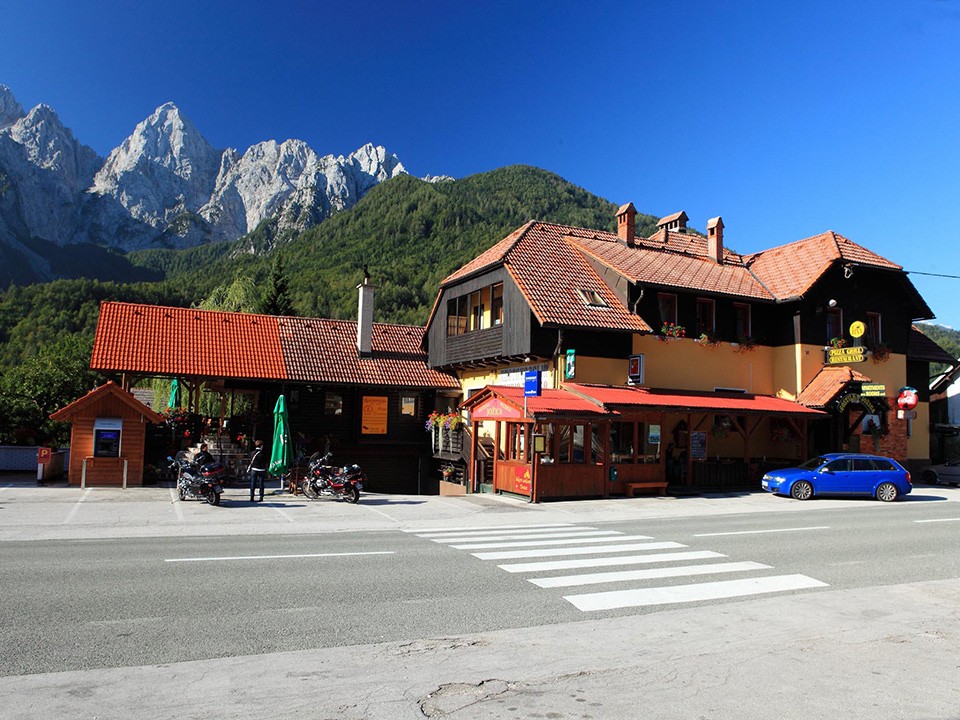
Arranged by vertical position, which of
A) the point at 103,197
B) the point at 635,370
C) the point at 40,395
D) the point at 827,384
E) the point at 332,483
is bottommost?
the point at 332,483

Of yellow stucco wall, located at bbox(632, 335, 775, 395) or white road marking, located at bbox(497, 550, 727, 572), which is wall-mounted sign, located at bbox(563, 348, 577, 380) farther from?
white road marking, located at bbox(497, 550, 727, 572)

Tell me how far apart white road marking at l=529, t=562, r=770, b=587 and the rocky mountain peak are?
221m

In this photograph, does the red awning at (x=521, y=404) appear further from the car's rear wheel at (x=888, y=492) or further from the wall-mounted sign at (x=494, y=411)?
the car's rear wheel at (x=888, y=492)

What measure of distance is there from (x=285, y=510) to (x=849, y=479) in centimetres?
1763

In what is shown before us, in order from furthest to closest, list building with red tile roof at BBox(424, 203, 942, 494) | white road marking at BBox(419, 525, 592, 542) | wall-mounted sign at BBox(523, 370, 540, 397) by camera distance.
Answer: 1. building with red tile roof at BBox(424, 203, 942, 494)
2. wall-mounted sign at BBox(523, 370, 540, 397)
3. white road marking at BBox(419, 525, 592, 542)

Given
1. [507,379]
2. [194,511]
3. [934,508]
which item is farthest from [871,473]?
[194,511]

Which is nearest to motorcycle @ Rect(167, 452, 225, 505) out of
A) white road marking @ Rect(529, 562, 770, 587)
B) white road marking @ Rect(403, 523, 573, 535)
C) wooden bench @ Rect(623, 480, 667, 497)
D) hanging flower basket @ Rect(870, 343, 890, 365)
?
white road marking @ Rect(403, 523, 573, 535)

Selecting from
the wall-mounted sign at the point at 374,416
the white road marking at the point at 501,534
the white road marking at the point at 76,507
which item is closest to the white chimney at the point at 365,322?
the wall-mounted sign at the point at 374,416

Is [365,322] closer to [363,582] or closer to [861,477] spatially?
[861,477]

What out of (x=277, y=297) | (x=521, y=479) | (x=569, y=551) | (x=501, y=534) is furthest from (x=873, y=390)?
(x=277, y=297)

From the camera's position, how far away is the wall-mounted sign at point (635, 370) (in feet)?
83.7

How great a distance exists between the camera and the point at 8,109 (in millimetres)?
185000

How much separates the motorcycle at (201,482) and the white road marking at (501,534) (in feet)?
24.8

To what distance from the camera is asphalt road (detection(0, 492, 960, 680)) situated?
7.04m
